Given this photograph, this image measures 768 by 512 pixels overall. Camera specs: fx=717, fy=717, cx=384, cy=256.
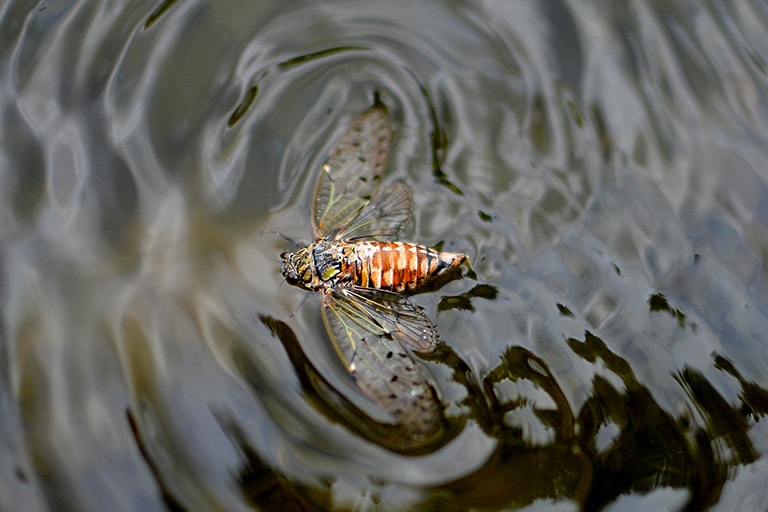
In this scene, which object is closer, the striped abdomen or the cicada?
the cicada

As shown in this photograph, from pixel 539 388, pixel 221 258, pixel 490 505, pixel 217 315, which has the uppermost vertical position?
pixel 221 258

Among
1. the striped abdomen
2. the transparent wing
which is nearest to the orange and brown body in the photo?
the striped abdomen

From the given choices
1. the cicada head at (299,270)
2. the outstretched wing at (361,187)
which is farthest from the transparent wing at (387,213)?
the cicada head at (299,270)

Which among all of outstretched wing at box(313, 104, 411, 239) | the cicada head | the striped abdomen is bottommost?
the striped abdomen

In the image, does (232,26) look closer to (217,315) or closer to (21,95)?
(21,95)

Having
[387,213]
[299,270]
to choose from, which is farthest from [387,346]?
[387,213]

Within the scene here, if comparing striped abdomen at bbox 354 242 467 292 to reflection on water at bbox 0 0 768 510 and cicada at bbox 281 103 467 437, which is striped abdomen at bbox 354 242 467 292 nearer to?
cicada at bbox 281 103 467 437

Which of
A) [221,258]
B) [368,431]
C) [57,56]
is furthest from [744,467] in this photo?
[57,56]

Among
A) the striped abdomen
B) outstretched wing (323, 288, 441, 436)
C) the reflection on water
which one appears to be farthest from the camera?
the striped abdomen
